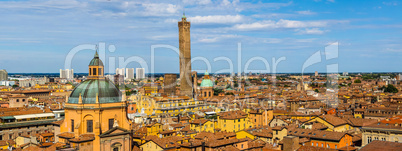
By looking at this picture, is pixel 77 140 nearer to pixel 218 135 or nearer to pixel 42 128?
pixel 218 135

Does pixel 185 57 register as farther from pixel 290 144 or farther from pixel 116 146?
pixel 116 146

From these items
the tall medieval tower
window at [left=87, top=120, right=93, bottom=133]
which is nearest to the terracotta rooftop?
window at [left=87, top=120, right=93, bottom=133]

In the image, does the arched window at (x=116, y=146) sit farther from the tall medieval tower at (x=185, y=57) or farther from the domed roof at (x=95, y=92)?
the tall medieval tower at (x=185, y=57)

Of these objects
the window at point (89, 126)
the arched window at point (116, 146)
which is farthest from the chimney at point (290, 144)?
the window at point (89, 126)

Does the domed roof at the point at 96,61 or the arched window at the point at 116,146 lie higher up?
the domed roof at the point at 96,61

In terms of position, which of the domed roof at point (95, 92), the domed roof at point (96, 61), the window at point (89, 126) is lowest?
the window at point (89, 126)

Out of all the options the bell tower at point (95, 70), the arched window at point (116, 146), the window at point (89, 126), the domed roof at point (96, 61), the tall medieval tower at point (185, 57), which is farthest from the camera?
the tall medieval tower at point (185, 57)

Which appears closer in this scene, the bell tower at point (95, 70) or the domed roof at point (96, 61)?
the bell tower at point (95, 70)
